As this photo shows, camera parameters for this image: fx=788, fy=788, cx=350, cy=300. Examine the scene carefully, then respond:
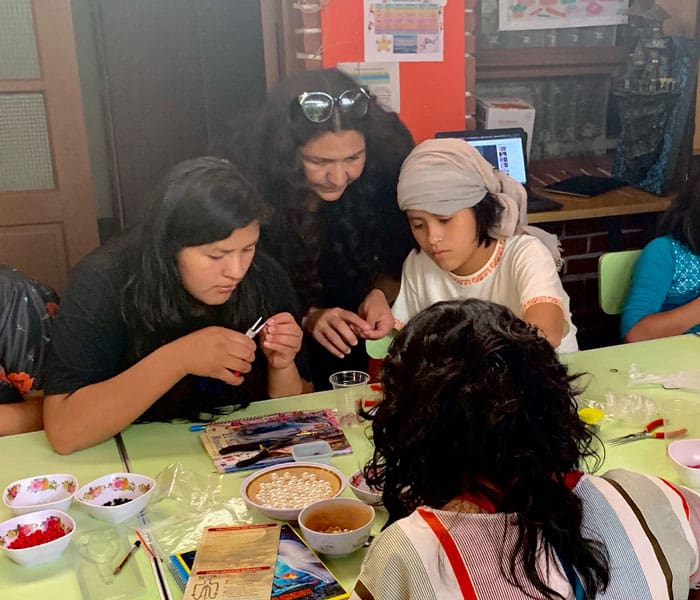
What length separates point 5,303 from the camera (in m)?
1.58

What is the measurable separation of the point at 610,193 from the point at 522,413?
236cm

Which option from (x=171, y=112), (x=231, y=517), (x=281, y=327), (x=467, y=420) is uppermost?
(x=171, y=112)

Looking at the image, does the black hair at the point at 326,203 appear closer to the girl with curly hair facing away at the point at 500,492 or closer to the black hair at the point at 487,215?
the black hair at the point at 487,215

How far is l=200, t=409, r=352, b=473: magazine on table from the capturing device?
1.27 meters

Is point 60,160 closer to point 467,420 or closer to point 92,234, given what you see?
point 92,234

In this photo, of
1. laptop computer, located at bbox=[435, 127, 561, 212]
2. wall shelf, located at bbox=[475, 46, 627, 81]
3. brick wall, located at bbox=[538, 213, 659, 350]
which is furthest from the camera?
wall shelf, located at bbox=[475, 46, 627, 81]

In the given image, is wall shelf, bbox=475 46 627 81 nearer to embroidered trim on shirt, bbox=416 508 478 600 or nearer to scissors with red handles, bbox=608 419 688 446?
scissors with red handles, bbox=608 419 688 446

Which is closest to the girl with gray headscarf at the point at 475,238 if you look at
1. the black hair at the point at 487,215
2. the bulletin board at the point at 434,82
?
the black hair at the point at 487,215

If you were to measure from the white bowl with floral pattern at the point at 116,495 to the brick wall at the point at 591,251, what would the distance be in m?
1.98

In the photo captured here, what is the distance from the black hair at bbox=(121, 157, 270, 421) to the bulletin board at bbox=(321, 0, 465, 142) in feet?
3.47

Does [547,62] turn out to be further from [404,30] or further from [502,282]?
[502,282]

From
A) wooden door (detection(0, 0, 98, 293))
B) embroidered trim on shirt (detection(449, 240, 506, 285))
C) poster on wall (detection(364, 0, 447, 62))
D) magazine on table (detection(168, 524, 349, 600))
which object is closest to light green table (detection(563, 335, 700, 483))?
embroidered trim on shirt (detection(449, 240, 506, 285))

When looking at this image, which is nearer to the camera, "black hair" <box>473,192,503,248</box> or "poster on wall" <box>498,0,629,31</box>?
"black hair" <box>473,192,503,248</box>

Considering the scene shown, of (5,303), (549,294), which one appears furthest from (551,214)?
(5,303)
